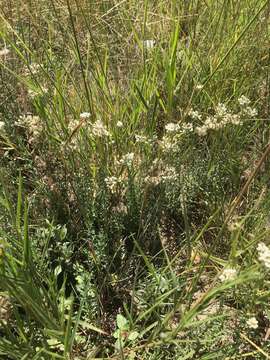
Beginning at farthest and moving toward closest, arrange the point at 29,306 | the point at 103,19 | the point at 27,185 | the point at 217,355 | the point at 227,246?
the point at 103,19 → the point at 27,185 → the point at 227,246 → the point at 217,355 → the point at 29,306

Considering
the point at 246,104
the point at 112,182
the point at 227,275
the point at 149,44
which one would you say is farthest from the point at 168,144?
the point at 149,44

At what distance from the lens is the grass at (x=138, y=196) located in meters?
1.14

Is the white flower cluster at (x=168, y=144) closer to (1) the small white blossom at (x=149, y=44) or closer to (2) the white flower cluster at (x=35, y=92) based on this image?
(2) the white flower cluster at (x=35, y=92)

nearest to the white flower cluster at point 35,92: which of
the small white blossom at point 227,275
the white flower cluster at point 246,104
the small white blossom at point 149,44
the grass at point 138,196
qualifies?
the grass at point 138,196

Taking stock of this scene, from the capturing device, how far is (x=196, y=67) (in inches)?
74.5

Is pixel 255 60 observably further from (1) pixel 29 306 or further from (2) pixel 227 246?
(1) pixel 29 306

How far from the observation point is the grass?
114 cm

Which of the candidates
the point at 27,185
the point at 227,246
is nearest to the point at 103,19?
the point at 27,185

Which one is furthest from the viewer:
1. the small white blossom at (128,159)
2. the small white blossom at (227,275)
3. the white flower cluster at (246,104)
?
the white flower cluster at (246,104)

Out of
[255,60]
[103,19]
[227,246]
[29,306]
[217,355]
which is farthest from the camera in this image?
[103,19]

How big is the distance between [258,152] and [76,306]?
1.02 m

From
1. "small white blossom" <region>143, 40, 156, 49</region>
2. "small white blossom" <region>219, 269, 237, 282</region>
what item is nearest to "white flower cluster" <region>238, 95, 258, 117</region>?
"small white blossom" <region>143, 40, 156, 49</region>

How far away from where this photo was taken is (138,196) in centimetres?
156

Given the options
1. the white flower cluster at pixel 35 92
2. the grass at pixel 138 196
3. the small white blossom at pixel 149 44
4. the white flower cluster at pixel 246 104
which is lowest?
the grass at pixel 138 196
